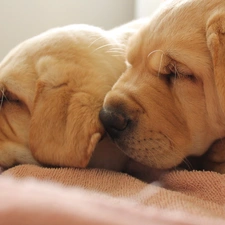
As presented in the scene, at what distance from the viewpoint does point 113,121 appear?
1.30 metres

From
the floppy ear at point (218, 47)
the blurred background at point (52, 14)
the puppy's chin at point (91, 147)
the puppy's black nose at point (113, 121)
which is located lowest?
the blurred background at point (52, 14)

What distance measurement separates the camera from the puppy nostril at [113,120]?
1.29 meters

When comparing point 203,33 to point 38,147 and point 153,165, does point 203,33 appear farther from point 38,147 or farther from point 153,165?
point 38,147

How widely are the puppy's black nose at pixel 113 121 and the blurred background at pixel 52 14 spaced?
2001mm

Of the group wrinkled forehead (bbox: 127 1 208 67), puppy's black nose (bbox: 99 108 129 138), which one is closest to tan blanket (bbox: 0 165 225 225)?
puppy's black nose (bbox: 99 108 129 138)

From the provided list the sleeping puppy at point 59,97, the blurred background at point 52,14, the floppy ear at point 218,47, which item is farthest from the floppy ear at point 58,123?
the blurred background at point 52,14

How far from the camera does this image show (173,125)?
1.35 meters

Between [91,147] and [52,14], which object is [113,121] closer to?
[91,147]

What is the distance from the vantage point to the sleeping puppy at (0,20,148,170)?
1.31 metres

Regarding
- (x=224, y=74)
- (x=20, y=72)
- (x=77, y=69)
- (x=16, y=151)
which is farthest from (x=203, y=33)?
(x=16, y=151)

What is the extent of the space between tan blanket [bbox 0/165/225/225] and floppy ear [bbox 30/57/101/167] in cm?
7

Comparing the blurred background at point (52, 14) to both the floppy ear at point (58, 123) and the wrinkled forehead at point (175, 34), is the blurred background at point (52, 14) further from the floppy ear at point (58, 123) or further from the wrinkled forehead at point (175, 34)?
the floppy ear at point (58, 123)

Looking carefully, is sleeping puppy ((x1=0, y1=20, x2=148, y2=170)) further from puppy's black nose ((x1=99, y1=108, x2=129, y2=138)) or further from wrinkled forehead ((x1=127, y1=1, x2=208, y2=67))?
wrinkled forehead ((x1=127, y1=1, x2=208, y2=67))

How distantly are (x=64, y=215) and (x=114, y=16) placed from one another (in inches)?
125
